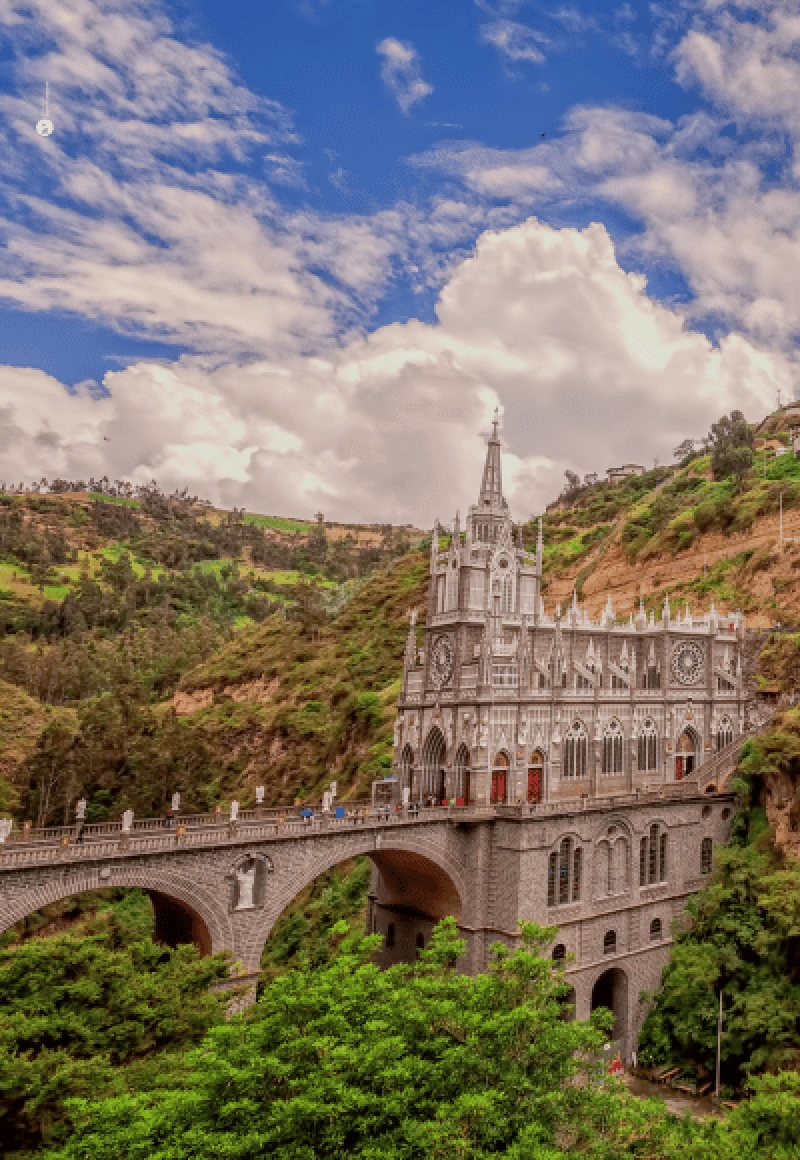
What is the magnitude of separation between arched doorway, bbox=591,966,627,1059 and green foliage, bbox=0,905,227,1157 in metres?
24.4

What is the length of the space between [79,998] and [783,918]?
101 ft

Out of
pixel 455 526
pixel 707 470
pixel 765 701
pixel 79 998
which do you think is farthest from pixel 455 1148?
pixel 707 470

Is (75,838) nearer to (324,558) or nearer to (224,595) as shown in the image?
(224,595)

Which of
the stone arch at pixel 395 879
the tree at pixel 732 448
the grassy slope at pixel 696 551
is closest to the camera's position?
the stone arch at pixel 395 879

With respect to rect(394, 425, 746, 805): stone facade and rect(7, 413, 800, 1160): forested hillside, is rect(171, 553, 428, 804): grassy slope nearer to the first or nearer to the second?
rect(7, 413, 800, 1160): forested hillside

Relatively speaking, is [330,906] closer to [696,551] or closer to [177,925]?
[177,925]

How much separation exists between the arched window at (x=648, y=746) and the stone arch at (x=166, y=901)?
90.5ft

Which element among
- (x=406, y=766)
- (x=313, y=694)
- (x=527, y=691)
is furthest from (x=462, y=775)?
(x=313, y=694)

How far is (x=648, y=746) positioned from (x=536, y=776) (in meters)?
9.74

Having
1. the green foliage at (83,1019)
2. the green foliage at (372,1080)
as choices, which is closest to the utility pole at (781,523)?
the green foliage at (372,1080)

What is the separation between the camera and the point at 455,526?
149 ft

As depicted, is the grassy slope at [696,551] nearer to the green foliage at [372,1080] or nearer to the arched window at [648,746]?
the arched window at [648,746]

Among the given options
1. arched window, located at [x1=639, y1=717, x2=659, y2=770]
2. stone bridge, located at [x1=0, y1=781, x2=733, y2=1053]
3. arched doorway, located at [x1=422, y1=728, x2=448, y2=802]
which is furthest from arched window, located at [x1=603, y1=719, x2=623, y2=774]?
arched doorway, located at [x1=422, y1=728, x2=448, y2=802]

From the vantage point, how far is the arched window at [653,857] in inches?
1768
